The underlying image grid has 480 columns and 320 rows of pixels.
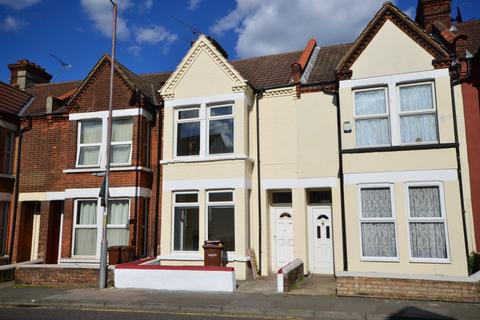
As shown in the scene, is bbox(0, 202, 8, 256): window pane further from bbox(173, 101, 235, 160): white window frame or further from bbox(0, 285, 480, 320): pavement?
bbox(173, 101, 235, 160): white window frame

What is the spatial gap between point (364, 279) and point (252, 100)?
24.4ft

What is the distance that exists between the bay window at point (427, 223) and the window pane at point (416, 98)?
236 cm

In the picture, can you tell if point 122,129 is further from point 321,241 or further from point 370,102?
point 370,102

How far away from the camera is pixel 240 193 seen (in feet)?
43.8

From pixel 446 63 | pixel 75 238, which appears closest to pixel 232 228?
pixel 75 238

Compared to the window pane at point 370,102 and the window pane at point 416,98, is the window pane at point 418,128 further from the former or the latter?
the window pane at point 370,102

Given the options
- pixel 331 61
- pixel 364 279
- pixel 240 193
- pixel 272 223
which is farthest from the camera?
pixel 331 61

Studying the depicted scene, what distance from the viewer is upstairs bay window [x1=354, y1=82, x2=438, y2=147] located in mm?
11820

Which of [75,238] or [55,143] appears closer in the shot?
[75,238]

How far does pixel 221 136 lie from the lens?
1420cm

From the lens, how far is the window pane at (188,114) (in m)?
14.6

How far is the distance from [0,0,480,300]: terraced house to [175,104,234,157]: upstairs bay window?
2.0 inches

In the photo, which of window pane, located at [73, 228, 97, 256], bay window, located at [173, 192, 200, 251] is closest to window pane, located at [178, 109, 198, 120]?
bay window, located at [173, 192, 200, 251]

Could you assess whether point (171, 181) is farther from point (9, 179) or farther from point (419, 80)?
point (419, 80)
